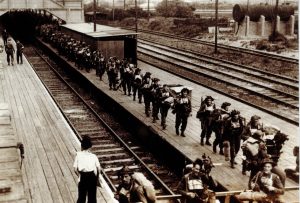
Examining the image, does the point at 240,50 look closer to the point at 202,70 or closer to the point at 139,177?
the point at 202,70

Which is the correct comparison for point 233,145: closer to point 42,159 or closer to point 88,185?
point 88,185

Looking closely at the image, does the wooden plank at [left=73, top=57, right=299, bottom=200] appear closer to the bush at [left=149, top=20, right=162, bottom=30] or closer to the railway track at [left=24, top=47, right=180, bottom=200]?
the railway track at [left=24, top=47, right=180, bottom=200]

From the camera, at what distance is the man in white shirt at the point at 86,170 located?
7291 mm

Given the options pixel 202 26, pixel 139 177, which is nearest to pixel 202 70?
pixel 139 177

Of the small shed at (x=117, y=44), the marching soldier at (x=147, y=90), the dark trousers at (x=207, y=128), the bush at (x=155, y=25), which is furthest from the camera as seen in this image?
the bush at (x=155, y=25)

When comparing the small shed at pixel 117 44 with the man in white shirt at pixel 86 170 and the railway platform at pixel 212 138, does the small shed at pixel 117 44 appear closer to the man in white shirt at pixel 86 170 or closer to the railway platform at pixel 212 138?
the railway platform at pixel 212 138

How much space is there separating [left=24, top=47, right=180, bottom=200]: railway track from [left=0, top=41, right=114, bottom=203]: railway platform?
0.85m

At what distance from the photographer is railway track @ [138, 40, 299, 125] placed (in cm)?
1711

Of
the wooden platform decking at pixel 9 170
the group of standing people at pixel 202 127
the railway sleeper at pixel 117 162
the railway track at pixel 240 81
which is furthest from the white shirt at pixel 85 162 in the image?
the railway track at pixel 240 81

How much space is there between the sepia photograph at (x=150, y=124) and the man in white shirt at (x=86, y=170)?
16mm

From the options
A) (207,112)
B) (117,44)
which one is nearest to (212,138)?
(207,112)

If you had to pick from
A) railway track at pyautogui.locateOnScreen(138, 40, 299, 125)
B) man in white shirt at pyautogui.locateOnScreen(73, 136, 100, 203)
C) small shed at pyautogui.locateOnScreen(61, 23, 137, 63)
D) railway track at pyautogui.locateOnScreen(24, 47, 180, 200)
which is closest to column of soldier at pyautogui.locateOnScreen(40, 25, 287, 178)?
railway track at pyautogui.locateOnScreen(24, 47, 180, 200)

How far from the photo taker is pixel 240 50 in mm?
32688

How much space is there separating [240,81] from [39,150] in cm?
1257
